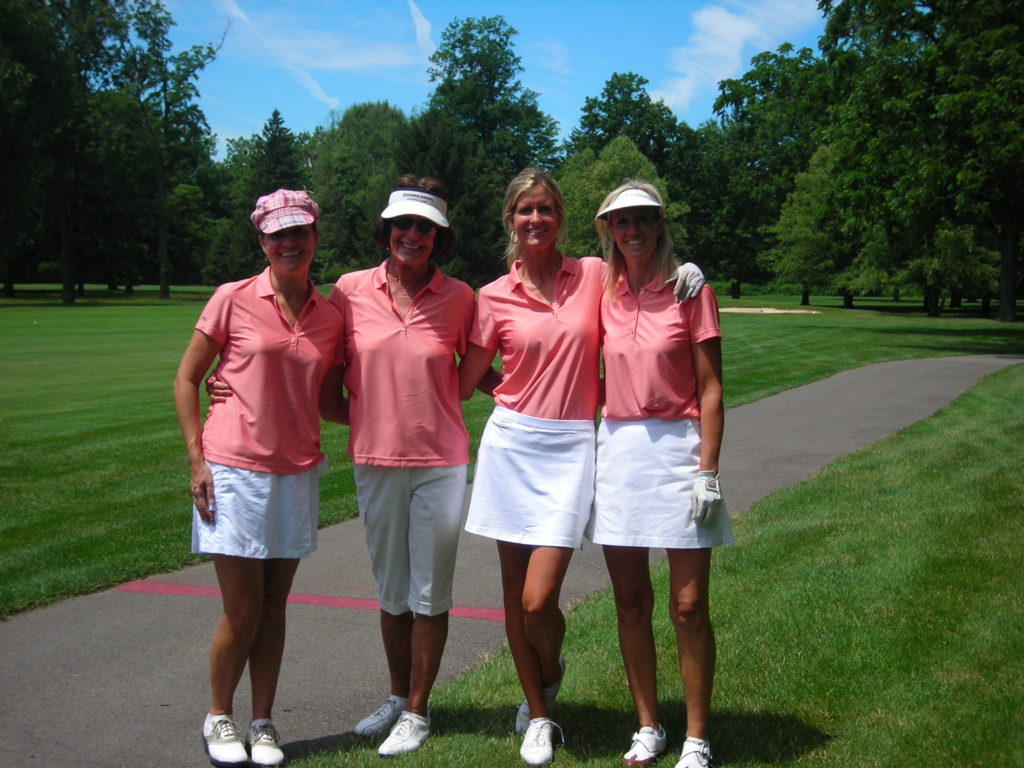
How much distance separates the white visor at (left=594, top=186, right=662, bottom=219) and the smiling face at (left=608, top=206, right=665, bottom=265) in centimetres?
2

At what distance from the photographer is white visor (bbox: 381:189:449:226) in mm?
4000

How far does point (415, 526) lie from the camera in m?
4.04

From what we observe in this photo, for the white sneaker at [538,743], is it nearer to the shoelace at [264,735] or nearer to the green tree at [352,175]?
the shoelace at [264,735]

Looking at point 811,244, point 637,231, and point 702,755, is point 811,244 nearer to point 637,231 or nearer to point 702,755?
point 637,231

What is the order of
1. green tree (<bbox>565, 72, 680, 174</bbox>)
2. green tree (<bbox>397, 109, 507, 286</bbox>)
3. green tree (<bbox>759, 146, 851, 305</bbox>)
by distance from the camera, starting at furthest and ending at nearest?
green tree (<bbox>565, 72, 680, 174</bbox>)
green tree (<bbox>759, 146, 851, 305</bbox>)
green tree (<bbox>397, 109, 507, 286</bbox>)

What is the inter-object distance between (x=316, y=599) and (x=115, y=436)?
6783 mm

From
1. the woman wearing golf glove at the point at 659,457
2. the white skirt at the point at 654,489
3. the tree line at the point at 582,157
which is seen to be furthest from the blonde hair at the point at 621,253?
the tree line at the point at 582,157

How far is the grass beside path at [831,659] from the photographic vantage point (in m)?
3.81

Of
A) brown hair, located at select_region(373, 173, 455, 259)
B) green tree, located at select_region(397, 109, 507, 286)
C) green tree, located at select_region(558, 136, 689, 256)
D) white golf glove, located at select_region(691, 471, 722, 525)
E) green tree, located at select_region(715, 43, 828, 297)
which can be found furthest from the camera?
green tree, located at select_region(715, 43, 828, 297)

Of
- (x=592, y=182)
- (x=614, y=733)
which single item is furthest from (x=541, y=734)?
(x=592, y=182)

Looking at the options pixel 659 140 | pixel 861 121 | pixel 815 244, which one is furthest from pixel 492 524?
pixel 659 140

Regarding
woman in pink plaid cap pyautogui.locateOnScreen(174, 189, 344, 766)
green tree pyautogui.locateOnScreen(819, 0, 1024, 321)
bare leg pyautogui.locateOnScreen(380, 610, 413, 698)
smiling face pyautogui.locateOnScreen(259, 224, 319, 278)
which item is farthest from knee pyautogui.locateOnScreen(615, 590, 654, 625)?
green tree pyautogui.locateOnScreen(819, 0, 1024, 321)

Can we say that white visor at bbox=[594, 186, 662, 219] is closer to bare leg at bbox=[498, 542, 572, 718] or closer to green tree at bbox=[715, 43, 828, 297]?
bare leg at bbox=[498, 542, 572, 718]

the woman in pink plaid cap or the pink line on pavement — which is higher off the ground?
the woman in pink plaid cap
